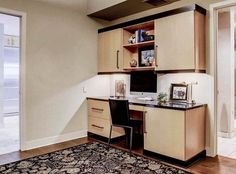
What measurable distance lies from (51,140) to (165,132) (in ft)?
6.99

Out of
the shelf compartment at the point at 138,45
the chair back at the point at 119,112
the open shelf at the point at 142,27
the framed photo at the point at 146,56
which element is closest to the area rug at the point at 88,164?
the chair back at the point at 119,112

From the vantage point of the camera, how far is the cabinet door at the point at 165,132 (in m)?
2.90

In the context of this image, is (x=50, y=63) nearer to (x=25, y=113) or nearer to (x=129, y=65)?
(x=25, y=113)

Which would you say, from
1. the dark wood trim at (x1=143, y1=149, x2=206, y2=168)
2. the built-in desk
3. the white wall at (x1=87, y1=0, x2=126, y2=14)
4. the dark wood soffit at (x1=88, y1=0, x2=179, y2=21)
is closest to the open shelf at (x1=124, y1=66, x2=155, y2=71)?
the built-in desk

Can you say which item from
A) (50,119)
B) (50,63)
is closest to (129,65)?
(50,63)

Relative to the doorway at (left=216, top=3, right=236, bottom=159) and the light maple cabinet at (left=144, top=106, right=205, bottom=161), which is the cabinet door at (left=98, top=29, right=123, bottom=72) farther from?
the doorway at (left=216, top=3, right=236, bottom=159)

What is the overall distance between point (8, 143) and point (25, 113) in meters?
0.88

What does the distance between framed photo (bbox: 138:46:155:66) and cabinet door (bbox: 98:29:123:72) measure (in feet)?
1.27

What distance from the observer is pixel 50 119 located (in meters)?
3.95

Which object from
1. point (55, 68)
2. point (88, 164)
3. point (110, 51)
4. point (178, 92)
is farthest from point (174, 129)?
point (55, 68)

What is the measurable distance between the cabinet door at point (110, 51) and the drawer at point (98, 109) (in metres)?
0.72

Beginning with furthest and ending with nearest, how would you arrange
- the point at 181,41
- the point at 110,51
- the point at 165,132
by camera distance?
the point at 110,51 → the point at 181,41 → the point at 165,132

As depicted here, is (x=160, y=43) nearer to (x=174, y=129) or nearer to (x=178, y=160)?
(x=174, y=129)

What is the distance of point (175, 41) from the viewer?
327 cm
